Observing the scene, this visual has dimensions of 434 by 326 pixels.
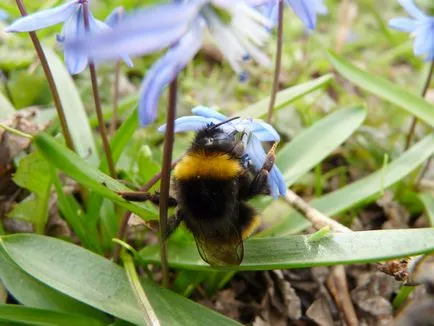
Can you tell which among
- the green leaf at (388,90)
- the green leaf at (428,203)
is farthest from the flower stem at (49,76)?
the green leaf at (428,203)

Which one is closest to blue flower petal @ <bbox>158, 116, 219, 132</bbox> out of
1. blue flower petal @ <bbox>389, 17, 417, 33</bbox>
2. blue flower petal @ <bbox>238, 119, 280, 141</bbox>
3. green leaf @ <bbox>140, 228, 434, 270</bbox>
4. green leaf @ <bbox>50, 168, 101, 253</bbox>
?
blue flower petal @ <bbox>238, 119, 280, 141</bbox>

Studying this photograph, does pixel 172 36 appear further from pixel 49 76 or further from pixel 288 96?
pixel 288 96

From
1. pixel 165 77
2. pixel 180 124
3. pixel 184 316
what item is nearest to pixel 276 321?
pixel 184 316

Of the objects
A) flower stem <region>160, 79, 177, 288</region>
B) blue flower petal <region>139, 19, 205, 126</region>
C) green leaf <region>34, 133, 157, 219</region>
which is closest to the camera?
blue flower petal <region>139, 19, 205, 126</region>

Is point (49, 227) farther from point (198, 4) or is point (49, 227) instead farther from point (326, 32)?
point (326, 32)

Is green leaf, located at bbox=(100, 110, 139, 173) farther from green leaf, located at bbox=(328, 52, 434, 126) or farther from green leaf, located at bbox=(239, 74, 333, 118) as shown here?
green leaf, located at bbox=(328, 52, 434, 126)

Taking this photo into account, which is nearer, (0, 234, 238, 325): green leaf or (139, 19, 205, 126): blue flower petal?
(139, 19, 205, 126): blue flower petal
